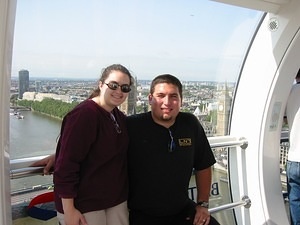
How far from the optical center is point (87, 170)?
188 cm

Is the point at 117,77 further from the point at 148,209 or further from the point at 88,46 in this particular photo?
the point at 148,209

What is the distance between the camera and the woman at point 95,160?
179 cm

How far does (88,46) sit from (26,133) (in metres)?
0.75

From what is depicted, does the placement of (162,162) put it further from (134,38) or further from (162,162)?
(134,38)

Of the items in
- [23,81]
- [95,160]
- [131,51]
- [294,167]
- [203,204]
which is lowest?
[203,204]

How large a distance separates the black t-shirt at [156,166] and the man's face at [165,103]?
0.20 ft

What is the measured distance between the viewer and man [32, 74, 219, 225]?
2230 millimetres

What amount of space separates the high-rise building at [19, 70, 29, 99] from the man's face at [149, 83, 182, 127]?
819 millimetres

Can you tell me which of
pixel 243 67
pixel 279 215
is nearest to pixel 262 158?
pixel 279 215

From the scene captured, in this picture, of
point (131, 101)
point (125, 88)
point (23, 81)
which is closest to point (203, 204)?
point (131, 101)

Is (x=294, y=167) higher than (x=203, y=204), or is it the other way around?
(x=294, y=167)

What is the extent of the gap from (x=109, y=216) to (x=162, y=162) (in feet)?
1.57

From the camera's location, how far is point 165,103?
227cm

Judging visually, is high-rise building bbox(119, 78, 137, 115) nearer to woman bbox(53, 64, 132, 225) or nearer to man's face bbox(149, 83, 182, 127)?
man's face bbox(149, 83, 182, 127)
